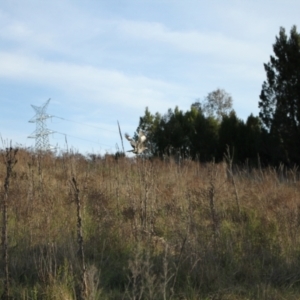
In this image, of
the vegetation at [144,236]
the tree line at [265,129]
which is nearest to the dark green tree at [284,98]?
the tree line at [265,129]

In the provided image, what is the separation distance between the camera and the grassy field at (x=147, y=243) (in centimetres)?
519

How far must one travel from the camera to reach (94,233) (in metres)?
6.93

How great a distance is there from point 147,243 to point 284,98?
14018 millimetres

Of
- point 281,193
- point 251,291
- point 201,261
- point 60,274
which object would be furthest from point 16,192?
point 281,193

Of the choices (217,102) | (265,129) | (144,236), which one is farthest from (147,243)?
(217,102)

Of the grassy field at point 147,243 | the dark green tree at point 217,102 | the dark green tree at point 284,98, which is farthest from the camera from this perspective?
the dark green tree at point 217,102

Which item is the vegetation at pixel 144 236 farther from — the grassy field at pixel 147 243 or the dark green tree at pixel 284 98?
the dark green tree at pixel 284 98

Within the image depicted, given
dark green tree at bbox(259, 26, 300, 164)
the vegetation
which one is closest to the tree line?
dark green tree at bbox(259, 26, 300, 164)

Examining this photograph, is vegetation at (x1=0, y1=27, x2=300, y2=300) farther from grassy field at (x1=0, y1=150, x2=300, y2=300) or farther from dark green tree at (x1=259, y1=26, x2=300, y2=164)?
dark green tree at (x1=259, y1=26, x2=300, y2=164)

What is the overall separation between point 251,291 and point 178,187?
399cm

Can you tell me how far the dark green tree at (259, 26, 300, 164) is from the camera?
59.8 ft

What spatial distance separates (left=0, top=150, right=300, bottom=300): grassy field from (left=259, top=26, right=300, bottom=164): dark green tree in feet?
28.6

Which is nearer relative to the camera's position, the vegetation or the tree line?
the vegetation

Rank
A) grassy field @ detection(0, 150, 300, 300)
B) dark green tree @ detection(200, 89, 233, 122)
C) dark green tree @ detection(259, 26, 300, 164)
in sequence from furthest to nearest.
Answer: dark green tree @ detection(200, 89, 233, 122)
dark green tree @ detection(259, 26, 300, 164)
grassy field @ detection(0, 150, 300, 300)
